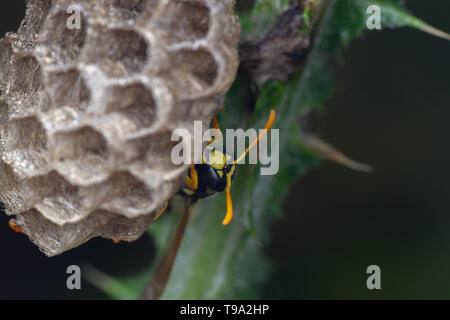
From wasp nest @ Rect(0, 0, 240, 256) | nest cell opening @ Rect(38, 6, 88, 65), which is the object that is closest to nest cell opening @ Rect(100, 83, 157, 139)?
wasp nest @ Rect(0, 0, 240, 256)

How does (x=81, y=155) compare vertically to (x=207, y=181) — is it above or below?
above

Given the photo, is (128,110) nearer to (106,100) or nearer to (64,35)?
(106,100)

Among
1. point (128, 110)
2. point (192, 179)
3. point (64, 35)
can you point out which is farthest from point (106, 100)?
point (192, 179)

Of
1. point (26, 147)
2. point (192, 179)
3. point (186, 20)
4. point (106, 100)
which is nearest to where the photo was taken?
point (106, 100)

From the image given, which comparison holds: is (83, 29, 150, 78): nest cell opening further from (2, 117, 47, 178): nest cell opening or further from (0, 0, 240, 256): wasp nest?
(2, 117, 47, 178): nest cell opening

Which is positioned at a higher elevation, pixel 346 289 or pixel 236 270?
pixel 236 270

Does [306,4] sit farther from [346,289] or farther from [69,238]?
[346,289]

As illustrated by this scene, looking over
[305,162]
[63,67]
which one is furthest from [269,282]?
[63,67]

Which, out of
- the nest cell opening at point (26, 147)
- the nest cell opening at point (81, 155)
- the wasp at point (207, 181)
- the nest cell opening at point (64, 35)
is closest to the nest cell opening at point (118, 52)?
the nest cell opening at point (64, 35)
